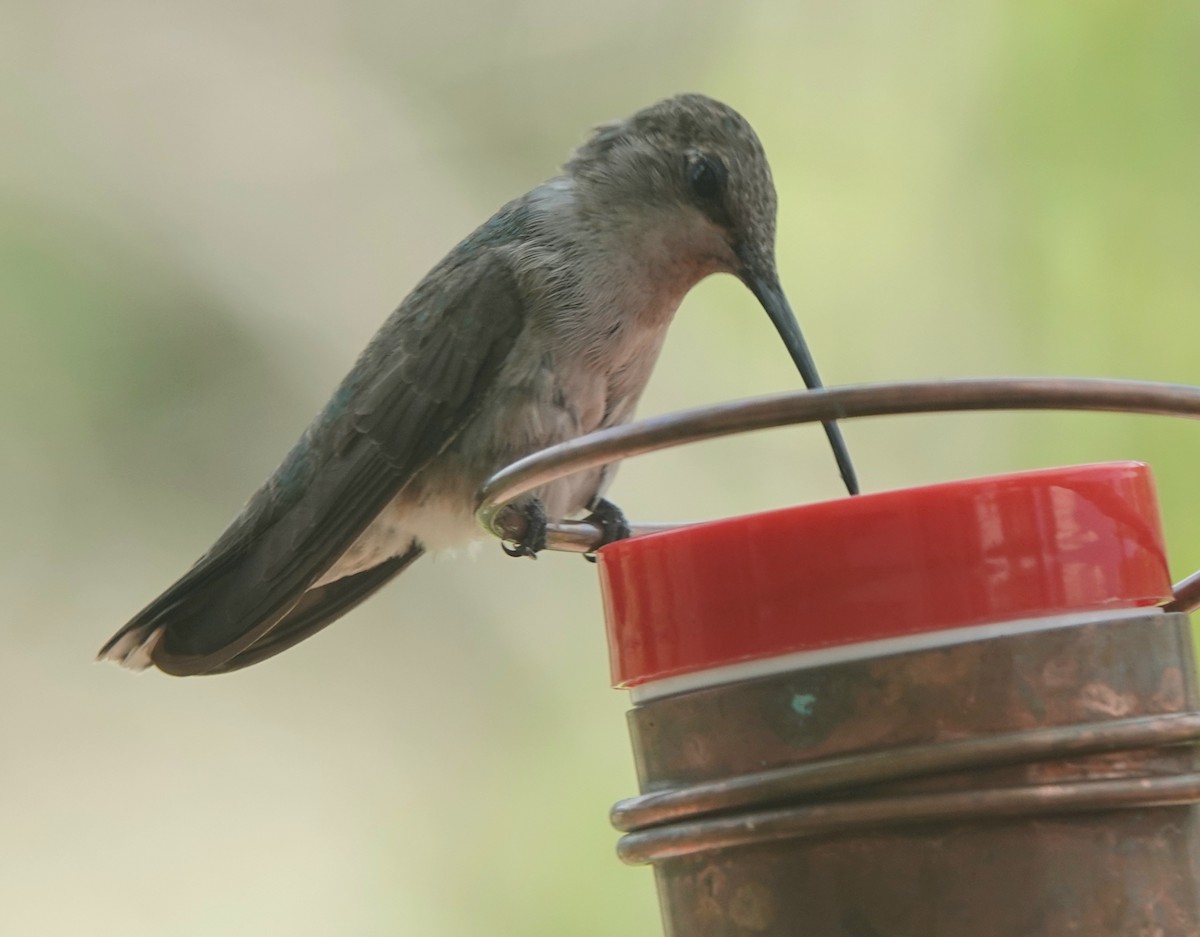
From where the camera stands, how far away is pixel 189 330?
11.8 feet

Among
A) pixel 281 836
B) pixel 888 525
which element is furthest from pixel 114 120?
pixel 888 525

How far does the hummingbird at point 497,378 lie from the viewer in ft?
6.56

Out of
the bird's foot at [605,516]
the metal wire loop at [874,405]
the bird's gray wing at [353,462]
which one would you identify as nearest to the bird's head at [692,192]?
the bird's gray wing at [353,462]

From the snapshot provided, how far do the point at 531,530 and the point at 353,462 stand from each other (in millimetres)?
605

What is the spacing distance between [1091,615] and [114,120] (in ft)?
11.1

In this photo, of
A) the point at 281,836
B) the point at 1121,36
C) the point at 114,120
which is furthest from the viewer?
the point at 114,120

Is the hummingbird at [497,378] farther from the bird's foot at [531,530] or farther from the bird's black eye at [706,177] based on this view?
the bird's foot at [531,530]

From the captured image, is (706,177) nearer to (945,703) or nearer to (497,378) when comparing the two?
(497,378)

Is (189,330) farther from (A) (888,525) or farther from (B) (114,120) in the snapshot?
(A) (888,525)

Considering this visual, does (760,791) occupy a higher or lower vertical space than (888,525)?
lower

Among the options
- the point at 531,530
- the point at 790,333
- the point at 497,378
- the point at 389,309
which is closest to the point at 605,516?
the point at 497,378

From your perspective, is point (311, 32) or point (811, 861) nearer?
point (811, 861)

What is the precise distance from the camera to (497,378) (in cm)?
Result: 208

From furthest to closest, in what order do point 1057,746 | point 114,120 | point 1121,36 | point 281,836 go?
point 114,120 → point 281,836 → point 1121,36 → point 1057,746
